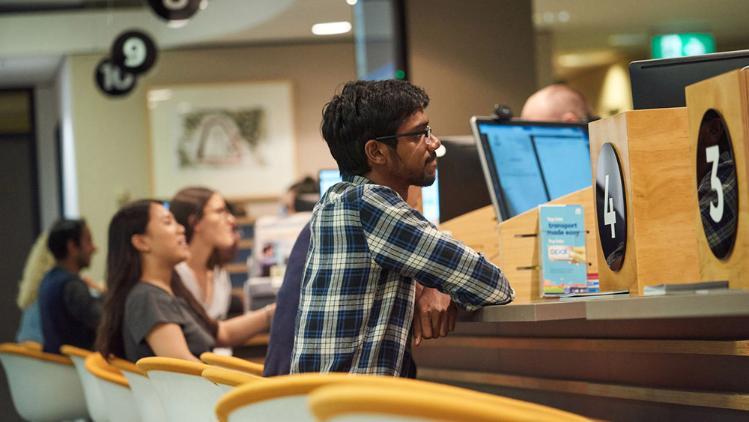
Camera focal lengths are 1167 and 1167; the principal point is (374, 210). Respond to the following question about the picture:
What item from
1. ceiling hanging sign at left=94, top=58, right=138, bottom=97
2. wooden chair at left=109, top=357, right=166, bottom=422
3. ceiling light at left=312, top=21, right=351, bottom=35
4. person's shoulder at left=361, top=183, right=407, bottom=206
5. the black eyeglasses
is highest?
ceiling light at left=312, top=21, right=351, bottom=35

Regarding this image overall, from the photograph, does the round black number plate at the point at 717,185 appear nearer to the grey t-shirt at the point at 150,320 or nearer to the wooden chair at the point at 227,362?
the wooden chair at the point at 227,362

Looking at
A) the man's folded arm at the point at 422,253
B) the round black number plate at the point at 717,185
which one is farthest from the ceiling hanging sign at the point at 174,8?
the round black number plate at the point at 717,185

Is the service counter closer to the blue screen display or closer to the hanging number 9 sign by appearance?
the blue screen display

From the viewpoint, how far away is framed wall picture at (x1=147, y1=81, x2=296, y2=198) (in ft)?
42.4

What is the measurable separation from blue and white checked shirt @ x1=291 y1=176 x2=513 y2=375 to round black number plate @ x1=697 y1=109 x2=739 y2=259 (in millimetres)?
520

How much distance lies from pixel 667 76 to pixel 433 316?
0.84 metres

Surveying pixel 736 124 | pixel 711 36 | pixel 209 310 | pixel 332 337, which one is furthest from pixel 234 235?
pixel 711 36

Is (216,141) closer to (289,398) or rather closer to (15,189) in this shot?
(15,189)

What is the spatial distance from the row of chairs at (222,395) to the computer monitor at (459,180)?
1.14 meters

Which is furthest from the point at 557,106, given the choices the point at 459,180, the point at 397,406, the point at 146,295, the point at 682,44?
the point at 682,44

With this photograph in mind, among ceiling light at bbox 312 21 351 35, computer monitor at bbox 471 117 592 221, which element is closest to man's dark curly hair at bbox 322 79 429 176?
computer monitor at bbox 471 117 592 221

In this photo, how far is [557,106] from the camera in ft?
16.0

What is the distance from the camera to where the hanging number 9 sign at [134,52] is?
1061 centimetres

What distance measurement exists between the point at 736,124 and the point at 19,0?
11713 mm
